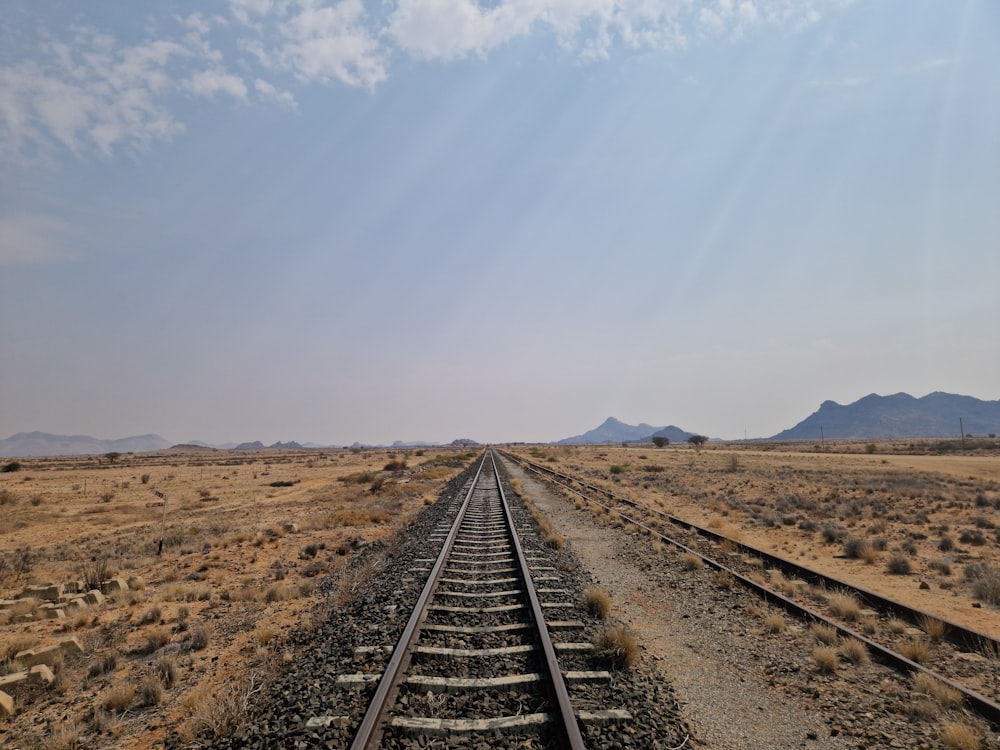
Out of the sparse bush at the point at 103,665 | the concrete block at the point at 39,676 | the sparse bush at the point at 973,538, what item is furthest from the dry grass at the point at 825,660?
the sparse bush at the point at 973,538

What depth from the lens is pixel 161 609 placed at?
976 cm

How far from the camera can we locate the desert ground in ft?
19.4

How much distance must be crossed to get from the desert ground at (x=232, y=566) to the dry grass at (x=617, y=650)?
3.72 meters

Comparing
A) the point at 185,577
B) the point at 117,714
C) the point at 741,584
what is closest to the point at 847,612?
the point at 741,584

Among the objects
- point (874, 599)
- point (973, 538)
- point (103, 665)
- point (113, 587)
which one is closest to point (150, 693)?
point (103, 665)

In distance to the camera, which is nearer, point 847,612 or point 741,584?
point 847,612

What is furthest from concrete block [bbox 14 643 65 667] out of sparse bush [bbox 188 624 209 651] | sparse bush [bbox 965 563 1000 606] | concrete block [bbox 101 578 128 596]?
sparse bush [bbox 965 563 1000 606]

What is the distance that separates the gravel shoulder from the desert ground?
11.4ft

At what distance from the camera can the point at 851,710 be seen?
203 inches

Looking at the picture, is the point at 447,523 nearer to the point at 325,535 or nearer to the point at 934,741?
the point at 325,535

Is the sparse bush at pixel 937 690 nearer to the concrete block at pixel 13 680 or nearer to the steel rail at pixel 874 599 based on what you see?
the steel rail at pixel 874 599

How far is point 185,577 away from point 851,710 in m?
12.8

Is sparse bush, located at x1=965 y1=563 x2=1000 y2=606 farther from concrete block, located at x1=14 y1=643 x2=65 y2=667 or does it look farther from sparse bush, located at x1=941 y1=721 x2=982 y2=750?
concrete block, located at x1=14 y1=643 x2=65 y2=667

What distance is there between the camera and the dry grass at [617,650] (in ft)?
19.1
